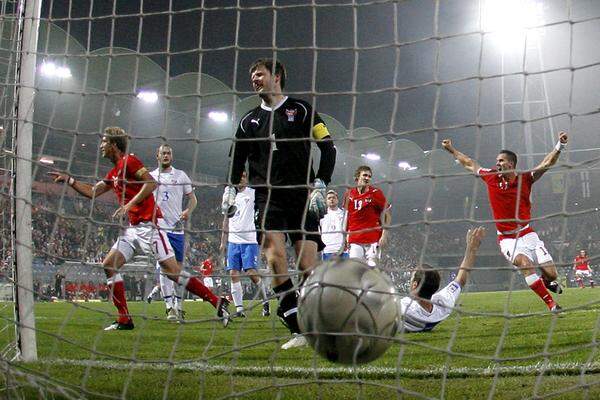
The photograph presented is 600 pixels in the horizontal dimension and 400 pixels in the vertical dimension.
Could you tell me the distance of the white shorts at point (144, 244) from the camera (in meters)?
6.10

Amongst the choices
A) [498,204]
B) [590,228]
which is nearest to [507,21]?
[590,228]

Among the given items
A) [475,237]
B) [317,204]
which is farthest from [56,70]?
[475,237]

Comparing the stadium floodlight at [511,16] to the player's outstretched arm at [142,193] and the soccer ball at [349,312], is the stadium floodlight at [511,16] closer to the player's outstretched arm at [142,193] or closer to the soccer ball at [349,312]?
the player's outstretched arm at [142,193]

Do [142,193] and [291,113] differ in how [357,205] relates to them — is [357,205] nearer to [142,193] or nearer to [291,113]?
[142,193]

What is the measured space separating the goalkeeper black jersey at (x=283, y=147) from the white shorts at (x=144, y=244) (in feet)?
6.41

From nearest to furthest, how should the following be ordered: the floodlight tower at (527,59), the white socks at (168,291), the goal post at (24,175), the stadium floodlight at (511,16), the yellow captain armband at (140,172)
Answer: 1. the goal post at (24,175)
2. the yellow captain armband at (140,172)
3. the white socks at (168,291)
4. the stadium floodlight at (511,16)
5. the floodlight tower at (527,59)

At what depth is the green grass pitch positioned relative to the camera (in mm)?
2771

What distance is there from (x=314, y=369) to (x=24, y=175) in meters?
2.56

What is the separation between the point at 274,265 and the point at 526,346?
207cm

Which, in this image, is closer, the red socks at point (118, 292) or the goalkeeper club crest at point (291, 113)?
the goalkeeper club crest at point (291, 113)

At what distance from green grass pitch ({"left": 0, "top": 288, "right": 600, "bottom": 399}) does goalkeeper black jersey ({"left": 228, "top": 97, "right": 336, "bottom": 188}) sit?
112 centimetres

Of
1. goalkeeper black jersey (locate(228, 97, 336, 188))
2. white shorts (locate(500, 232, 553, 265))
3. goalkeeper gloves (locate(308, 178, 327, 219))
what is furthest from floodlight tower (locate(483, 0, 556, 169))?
goalkeeper gloves (locate(308, 178, 327, 219))

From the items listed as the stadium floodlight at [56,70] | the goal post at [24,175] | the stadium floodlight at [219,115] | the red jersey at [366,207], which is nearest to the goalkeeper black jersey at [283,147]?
the goal post at [24,175]

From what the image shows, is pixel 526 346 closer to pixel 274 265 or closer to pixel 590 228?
pixel 274 265
